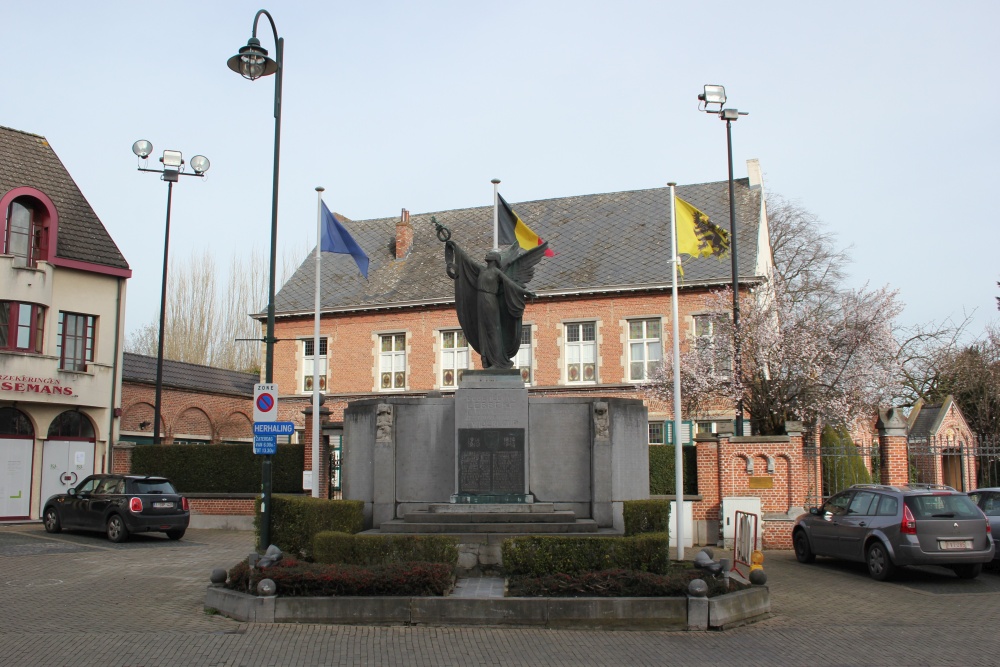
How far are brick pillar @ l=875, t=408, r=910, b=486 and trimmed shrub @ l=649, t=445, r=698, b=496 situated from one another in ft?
13.6

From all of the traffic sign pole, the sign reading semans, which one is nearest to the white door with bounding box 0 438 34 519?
the sign reading semans

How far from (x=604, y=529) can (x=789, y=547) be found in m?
7.75

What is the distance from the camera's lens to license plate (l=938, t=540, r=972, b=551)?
14.2 metres

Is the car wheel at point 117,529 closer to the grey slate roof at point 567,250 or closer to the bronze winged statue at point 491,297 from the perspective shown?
the bronze winged statue at point 491,297

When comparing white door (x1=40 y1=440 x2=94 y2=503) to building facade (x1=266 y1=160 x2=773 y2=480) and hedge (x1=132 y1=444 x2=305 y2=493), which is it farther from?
building facade (x1=266 y1=160 x2=773 y2=480)

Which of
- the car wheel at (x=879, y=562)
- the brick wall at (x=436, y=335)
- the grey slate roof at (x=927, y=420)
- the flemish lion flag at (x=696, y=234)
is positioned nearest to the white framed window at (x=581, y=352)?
the brick wall at (x=436, y=335)

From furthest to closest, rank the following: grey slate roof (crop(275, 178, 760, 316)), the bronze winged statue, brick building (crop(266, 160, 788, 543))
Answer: grey slate roof (crop(275, 178, 760, 316))
brick building (crop(266, 160, 788, 543))
the bronze winged statue

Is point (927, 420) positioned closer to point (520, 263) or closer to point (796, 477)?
point (796, 477)

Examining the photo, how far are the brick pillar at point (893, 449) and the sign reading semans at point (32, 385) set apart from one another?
21953mm

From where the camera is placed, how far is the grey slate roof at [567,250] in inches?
1353

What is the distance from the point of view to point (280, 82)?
604 inches

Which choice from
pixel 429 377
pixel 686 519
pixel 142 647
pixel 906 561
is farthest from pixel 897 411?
pixel 429 377

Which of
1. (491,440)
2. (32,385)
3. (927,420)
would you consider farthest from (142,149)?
(927,420)

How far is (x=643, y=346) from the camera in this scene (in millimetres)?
33844
